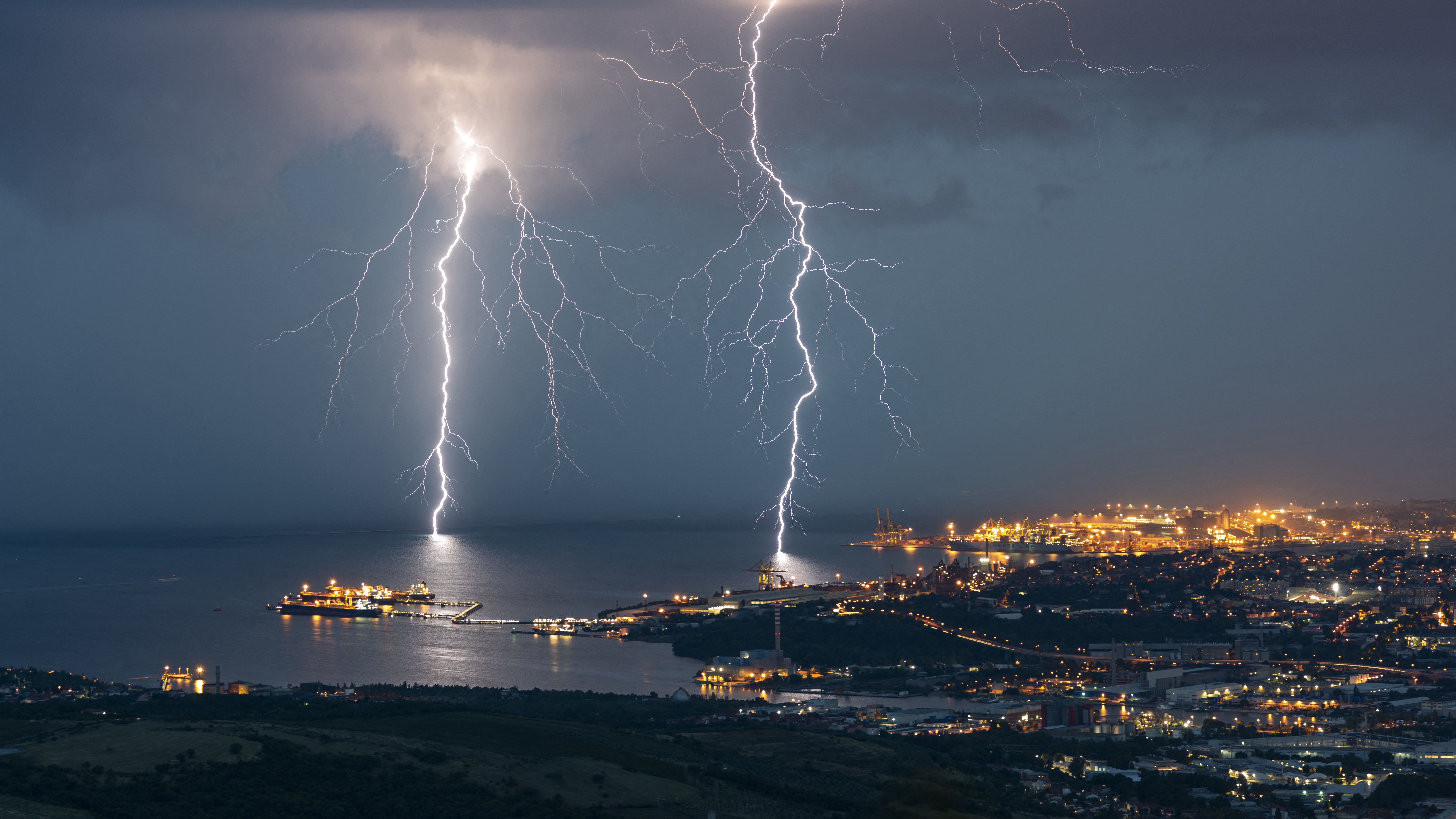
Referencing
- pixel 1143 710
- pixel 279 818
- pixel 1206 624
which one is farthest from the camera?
pixel 1206 624

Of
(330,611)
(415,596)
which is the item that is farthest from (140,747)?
(415,596)

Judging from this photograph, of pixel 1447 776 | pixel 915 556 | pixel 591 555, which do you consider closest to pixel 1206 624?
pixel 1447 776

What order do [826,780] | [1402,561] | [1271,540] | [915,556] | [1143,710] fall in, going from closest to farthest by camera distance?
[826,780], [1143,710], [1402,561], [1271,540], [915,556]

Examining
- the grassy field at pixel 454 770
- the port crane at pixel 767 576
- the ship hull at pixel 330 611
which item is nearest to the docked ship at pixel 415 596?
the ship hull at pixel 330 611

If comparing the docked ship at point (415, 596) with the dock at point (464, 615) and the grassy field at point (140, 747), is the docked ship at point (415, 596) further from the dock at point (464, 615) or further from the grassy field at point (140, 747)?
the grassy field at point (140, 747)

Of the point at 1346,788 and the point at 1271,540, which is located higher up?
the point at 1271,540

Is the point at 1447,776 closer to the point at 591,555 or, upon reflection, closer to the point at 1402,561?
the point at 1402,561

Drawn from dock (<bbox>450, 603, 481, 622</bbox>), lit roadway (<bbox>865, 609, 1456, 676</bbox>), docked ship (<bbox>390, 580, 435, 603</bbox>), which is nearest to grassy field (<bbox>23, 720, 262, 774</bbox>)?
A: lit roadway (<bbox>865, 609, 1456, 676</bbox>)

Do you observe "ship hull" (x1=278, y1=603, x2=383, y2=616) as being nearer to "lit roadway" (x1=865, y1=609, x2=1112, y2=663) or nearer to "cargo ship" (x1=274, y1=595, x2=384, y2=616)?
"cargo ship" (x1=274, y1=595, x2=384, y2=616)
